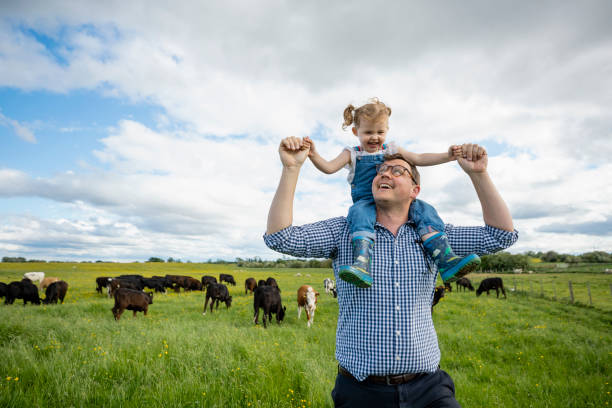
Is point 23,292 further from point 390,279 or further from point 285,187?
point 390,279

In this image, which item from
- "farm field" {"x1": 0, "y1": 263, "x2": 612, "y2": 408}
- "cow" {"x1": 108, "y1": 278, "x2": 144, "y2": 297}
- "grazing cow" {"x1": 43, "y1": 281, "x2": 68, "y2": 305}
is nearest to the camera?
"farm field" {"x1": 0, "y1": 263, "x2": 612, "y2": 408}

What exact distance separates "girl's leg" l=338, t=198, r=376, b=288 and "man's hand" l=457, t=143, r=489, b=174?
74cm

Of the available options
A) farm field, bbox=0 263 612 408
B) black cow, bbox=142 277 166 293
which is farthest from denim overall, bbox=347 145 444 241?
black cow, bbox=142 277 166 293

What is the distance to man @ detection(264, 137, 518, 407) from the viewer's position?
83.1 inches

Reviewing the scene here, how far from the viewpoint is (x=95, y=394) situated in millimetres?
4859

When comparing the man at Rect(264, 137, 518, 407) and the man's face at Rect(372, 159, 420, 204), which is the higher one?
the man's face at Rect(372, 159, 420, 204)

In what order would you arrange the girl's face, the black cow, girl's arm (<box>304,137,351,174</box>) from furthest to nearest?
the black cow < the girl's face < girl's arm (<box>304,137,351,174</box>)

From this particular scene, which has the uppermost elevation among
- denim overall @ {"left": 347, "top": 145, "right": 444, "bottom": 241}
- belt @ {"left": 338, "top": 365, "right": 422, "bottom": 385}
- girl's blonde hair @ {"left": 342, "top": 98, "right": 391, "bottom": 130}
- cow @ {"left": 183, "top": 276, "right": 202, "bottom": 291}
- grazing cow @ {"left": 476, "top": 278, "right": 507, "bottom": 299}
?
girl's blonde hair @ {"left": 342, "top": 98, "right": 391, "bottom": 130}

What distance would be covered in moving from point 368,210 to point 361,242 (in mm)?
364

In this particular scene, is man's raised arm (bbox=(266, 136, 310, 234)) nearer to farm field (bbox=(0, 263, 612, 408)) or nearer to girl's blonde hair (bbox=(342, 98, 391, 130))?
girl's blonde hair (bbox=(342, 98, 391, 130))

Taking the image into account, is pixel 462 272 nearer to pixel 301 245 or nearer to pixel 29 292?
pixel 301 245

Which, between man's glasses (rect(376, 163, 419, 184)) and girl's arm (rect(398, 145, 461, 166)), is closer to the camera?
man's glasses (rect(376, 163, 419, 184))

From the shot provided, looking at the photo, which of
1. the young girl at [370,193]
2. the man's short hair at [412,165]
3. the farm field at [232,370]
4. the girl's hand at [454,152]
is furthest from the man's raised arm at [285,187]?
the farm field at [232,370]

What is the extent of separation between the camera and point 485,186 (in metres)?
2.40
